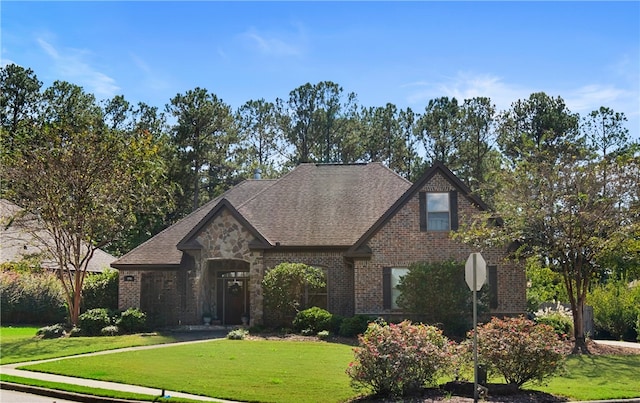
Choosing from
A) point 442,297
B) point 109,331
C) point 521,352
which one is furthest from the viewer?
point 109,331

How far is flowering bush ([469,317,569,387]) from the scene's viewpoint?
44.7 ft

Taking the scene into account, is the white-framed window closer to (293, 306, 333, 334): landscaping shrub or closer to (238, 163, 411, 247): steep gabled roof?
(238, 163, 411, 247): steep gabled roof

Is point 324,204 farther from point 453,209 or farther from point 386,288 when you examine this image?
point 453,209

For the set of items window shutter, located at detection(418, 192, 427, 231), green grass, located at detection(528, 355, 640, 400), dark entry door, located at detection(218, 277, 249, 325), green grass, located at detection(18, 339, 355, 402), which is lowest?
green grass, located at detection(528, 355, 640, 400)

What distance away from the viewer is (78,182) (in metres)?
26.8

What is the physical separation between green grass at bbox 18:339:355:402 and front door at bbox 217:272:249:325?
7.55 meters

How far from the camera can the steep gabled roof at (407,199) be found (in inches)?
1040

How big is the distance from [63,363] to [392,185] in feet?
57.5

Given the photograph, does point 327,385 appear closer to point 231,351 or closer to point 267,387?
point 267,387

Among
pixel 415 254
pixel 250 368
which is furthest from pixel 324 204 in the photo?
pixel 250 368

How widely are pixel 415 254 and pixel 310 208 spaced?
6.02 metres

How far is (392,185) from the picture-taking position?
3167 cm

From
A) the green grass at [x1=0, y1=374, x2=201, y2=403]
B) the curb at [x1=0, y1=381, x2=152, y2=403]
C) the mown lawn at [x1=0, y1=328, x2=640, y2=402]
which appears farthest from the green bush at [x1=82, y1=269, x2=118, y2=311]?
the curb at [x1=0, y1=381, x2=152, y2=403]

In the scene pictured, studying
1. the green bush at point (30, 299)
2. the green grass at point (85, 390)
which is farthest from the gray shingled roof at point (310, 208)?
the green grass at point (85, 390)
